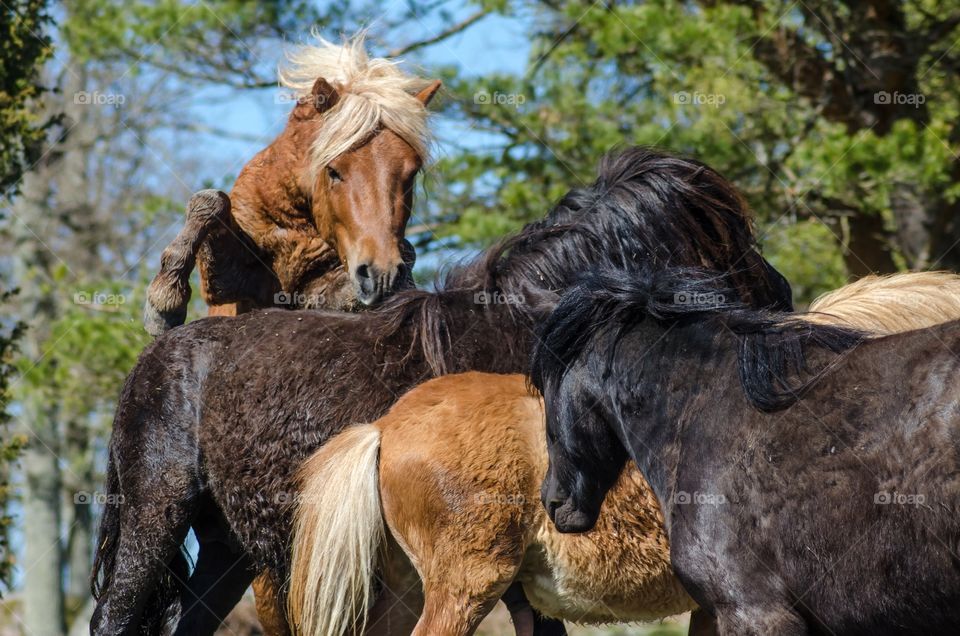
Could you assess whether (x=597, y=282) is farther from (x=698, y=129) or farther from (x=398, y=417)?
(x=698, y=129)

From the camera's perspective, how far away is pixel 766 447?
3.29 m

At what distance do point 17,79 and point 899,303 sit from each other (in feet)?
18.2

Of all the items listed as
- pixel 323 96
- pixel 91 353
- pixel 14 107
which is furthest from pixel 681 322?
pixel 91 353

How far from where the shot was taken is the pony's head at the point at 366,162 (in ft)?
17.4

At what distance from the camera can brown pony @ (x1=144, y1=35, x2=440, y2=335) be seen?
17.7 feet

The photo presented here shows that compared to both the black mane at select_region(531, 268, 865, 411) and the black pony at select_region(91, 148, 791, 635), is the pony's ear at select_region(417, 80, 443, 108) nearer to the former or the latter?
the black pony at select_region(91, 148, 791, 635)

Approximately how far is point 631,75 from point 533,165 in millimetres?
1205

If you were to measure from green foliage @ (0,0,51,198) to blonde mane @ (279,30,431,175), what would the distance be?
201cm

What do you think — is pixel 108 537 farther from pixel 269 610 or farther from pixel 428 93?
pixel 428 93

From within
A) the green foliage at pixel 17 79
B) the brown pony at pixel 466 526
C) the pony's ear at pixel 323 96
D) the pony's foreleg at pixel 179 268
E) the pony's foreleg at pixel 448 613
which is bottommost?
the pony's foreleg at pixel 448 613

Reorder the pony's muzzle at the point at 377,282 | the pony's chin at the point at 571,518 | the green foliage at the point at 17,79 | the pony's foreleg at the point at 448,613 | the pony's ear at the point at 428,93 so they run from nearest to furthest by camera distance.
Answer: the pony's chin at the point at 571,518
the pony's foreleg at the point at 448,613
the pony's muzzle at the point at 377,282
the pony's ear at the point at 428,93
the green foliage at the point at 17,79

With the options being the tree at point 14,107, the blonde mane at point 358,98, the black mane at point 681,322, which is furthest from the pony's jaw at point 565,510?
the tree at point 14,107

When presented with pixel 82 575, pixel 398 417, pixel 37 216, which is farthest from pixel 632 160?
pixel 82 575

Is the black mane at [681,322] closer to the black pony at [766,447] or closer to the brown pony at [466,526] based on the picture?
the black pony at [766,447]
